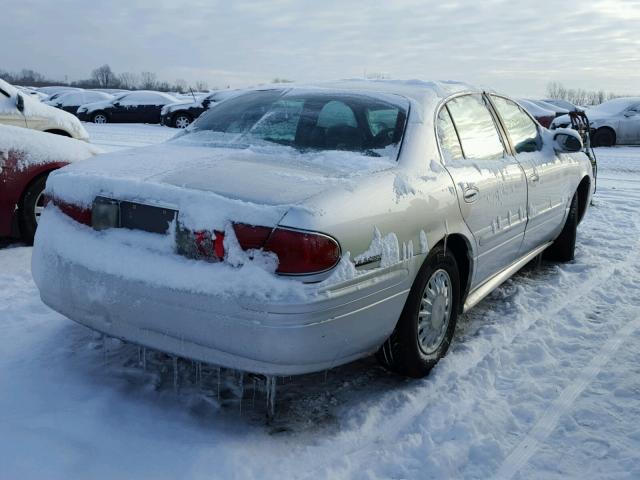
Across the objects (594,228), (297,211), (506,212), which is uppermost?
(297,211)

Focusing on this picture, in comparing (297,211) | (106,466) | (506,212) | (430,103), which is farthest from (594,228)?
(106,466)

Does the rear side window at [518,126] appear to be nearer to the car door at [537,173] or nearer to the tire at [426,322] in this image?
the car door at [537,173]

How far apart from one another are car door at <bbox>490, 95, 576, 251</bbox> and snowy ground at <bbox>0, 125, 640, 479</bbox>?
0.81m

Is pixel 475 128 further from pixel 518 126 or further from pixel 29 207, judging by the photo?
pixel 29 207

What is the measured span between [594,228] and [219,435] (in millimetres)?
5568

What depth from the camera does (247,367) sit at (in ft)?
7.69

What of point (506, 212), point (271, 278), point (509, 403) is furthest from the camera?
point (506, 212)

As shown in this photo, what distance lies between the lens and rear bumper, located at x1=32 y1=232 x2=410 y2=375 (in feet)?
7.45

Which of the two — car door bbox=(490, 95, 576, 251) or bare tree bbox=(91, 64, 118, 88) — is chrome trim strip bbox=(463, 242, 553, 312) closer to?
car door bbox=(490, 95, 576, 251)

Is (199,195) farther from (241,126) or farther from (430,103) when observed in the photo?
(430,103)

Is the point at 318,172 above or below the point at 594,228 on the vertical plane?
above

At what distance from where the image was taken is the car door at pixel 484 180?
10.8 feet

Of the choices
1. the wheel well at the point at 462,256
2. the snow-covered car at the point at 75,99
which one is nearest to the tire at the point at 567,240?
the wheel well at the point at 462,256

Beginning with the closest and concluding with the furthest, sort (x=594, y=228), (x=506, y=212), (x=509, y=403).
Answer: (x=509, y=403)
(x=506, y=212)
(x=594, y=228)
